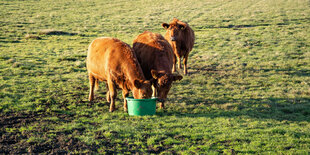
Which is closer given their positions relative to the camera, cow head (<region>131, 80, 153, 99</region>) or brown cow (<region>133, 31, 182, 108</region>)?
cow head (<region>131, 80, 153, 99</region>)

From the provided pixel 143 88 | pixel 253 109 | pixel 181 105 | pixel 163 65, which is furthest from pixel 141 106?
pixel 253 109

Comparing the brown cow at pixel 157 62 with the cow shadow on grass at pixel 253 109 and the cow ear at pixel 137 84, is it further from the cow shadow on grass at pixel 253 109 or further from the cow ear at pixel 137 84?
the cow shadow on grass at pixel 253 109

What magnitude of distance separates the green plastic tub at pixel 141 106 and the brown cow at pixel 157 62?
32 cm

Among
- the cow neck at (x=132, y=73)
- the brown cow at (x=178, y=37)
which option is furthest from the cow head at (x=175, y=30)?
the cow neck at (x=132, y=73)

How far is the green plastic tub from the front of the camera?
7.42 m

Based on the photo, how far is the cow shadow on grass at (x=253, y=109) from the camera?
325 inches

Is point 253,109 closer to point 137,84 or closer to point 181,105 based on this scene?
point 181,105

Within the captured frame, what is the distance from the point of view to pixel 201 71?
14.0 m

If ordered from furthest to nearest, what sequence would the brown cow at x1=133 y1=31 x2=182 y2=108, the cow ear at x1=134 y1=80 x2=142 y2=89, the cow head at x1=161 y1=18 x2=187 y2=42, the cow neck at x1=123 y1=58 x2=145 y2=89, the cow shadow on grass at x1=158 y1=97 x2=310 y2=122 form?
the cow head at x1=161 y1=18 x2=187 y2=42
the cow shadow on grass at x1=158 y1=97 x2=310 y2=122
the brown cow at x1=133 y1=31 x2=182 y2=108
the cow neck at x1=123 y1=58 x2=145 y2=89
the cow ear at x1=134 y1=80 x2=142 y2=89

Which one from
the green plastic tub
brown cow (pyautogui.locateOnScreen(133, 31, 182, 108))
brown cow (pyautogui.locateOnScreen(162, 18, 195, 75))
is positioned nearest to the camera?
the green plastic tub

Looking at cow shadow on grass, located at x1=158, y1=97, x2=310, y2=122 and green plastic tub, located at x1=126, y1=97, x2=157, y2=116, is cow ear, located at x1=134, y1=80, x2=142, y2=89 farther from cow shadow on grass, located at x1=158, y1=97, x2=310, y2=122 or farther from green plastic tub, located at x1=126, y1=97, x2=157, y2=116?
cow shadow on grass, located at x1=158, y1=97, x2=310, y2=122

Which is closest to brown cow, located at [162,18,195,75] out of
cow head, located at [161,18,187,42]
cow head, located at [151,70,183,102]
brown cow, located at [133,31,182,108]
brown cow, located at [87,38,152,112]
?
cow head, located at [161,18,187,42]

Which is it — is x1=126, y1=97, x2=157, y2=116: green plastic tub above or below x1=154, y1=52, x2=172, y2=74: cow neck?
below

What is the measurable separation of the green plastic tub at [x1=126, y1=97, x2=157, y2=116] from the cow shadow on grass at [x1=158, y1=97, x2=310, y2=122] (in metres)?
0.68
